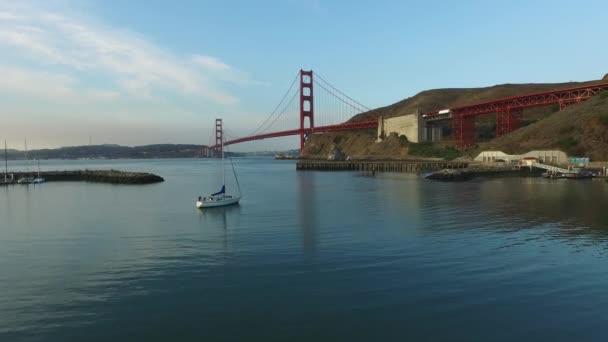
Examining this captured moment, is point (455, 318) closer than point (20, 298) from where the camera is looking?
Yes

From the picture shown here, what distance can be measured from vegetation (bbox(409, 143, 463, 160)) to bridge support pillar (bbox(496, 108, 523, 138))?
9218 mm

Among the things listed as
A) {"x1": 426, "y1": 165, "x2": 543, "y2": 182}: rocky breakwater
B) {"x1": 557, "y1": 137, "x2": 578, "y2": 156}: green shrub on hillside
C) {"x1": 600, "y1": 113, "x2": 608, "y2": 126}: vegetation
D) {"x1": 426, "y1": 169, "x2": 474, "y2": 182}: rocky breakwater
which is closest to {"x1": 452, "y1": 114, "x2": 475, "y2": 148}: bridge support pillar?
{"x1": 557, "y1": 137, "x2": 578, "y2": 156}: green shrub on hillside

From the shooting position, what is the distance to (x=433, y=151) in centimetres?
9812

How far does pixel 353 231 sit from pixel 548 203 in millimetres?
18021

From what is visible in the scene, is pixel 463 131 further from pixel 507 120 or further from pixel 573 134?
pixel 573 134

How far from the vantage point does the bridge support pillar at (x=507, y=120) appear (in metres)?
87.2

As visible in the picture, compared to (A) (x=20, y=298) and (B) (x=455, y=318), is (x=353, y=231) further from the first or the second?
(A) (x=20, y=298)

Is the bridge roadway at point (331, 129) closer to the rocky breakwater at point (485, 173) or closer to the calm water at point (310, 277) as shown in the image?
the rocky breakwater at point (485, 173)

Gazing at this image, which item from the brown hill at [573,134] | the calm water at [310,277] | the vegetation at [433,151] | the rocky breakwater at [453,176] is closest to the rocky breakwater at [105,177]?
the calm water at [310,277]

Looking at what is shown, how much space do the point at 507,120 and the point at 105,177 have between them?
74.1 m

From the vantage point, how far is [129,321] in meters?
10.2

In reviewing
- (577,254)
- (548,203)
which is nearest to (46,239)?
(577,254)

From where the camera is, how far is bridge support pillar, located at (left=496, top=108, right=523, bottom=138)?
87.2 m

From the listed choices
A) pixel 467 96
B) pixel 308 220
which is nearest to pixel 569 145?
pixel 308 220
